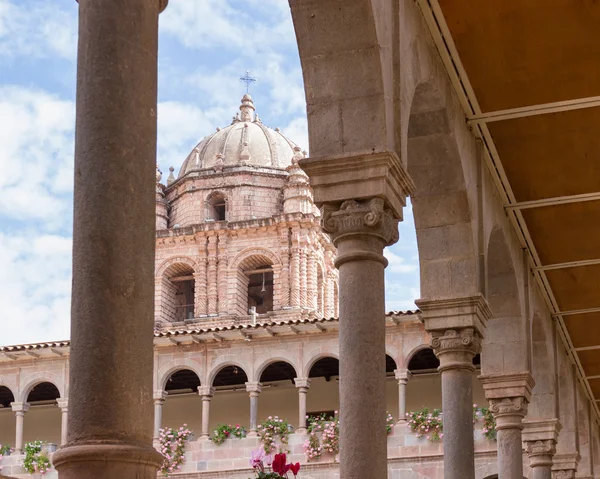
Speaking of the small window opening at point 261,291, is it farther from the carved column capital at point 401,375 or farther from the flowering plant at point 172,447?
the carved column capital at point 401,375

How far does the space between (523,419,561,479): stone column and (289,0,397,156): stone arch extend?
9000 mm

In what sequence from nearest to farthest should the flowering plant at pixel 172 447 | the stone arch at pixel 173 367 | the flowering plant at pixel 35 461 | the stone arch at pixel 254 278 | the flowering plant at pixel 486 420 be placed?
the flowering plant at pixel 486 420 < the flowering plant at pixel 172 447 < the flowering plant at pixel 35 461 < the stone arch at pixel 173 367 < the stone arch at pixel 254 278

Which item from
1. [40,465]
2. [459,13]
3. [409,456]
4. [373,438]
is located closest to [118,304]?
[373,438]

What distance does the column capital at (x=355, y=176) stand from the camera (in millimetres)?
8078

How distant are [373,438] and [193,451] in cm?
2552

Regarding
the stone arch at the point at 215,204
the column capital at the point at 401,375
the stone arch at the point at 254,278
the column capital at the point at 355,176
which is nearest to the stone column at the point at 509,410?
the column capital at the point at 355,176

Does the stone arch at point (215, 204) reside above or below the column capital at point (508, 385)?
above

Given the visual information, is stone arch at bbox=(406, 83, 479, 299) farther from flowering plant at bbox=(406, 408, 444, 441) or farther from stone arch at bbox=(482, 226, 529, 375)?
flowering plant at bbox=(406, 408, 444, 441)

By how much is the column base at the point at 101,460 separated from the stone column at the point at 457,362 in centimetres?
705

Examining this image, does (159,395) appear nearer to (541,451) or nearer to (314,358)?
(314,358)

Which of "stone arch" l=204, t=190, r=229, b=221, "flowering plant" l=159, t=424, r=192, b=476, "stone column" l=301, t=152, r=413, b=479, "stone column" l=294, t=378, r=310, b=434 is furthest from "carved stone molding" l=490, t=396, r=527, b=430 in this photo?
"stone arch" l=204, t=190, r=229, b=221

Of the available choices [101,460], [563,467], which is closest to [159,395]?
[563,467]

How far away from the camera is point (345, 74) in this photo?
8305 mm

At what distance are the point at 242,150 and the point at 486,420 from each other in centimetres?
3052
